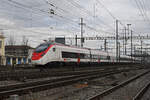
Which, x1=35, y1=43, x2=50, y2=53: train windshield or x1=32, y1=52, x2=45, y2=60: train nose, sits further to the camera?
x1=35, y1=43, x2=50, y2=53: train windshield

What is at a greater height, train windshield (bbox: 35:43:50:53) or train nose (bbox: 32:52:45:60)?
train windshield (bbox: 35:43:50:53)

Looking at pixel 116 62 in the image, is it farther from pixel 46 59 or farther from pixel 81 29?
pixel 46 59

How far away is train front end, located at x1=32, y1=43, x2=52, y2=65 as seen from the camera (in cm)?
2381

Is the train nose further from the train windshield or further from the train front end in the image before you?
the train windshield

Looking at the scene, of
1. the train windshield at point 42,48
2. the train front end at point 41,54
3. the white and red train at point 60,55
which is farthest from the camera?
Result: the train windshield at point 42,48

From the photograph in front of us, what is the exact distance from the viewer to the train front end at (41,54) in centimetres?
2381

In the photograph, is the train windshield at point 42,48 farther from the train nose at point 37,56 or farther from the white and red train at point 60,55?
the train nose at point 37,56

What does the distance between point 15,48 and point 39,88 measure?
3279 inches

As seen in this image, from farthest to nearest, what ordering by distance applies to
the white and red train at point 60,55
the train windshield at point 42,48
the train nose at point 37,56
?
the train windshield at point 42,48
the white and red train at point 60,55
the train nose at point 37,56

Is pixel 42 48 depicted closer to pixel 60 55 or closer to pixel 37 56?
pixel 37 56

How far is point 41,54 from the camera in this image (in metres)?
24.2

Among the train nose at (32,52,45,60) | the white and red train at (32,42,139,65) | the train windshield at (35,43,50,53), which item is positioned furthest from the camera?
the train windshield at (35,43,50,53)

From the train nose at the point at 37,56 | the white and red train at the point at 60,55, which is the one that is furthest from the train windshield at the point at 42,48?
the train nose at the point at 37,56

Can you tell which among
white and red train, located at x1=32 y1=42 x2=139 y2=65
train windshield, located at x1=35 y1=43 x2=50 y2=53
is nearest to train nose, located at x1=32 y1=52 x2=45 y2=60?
white and red train, located at x1=32 y1=42 x2=139 y2=65
